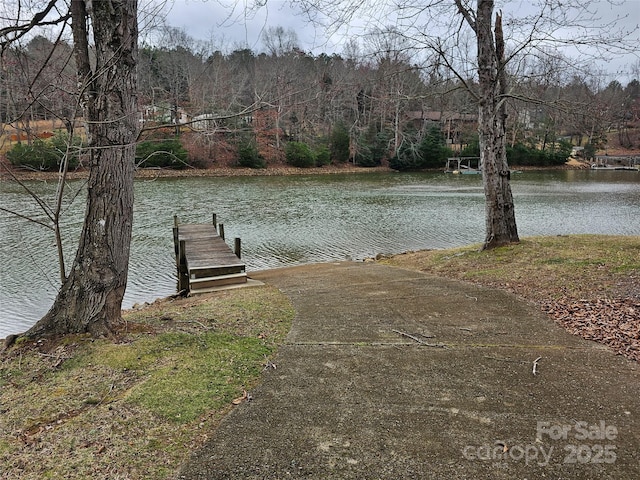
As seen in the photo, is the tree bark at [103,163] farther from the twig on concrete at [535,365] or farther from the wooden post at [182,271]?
the wooden post at [182,271]

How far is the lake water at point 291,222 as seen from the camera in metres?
10.0

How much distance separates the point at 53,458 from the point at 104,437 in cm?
26

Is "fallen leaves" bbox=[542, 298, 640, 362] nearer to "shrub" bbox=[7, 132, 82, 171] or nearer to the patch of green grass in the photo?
the patch of green grass

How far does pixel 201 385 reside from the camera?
3234mm

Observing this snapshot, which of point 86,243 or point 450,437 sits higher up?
point 86,243

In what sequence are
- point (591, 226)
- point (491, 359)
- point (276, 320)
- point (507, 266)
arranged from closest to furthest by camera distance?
1. point (491, 359)
2. point (276, 320)
3. point (507, 266)
4. point (591, 226)

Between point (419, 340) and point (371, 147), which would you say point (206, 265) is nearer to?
point (419, 340)

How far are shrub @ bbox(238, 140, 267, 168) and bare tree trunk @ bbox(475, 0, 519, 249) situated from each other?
106 ft

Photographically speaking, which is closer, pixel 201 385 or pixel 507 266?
pixel 201 385

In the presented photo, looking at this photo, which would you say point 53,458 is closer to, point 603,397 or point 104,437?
point 104,437

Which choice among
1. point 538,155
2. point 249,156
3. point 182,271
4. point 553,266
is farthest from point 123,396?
point 538,155

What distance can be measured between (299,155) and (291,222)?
2680 centimetres

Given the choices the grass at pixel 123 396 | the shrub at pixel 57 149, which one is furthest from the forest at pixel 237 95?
the grass at pixel 123 396

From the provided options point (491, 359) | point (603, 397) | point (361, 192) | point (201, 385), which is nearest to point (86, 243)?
point (201, 385)
